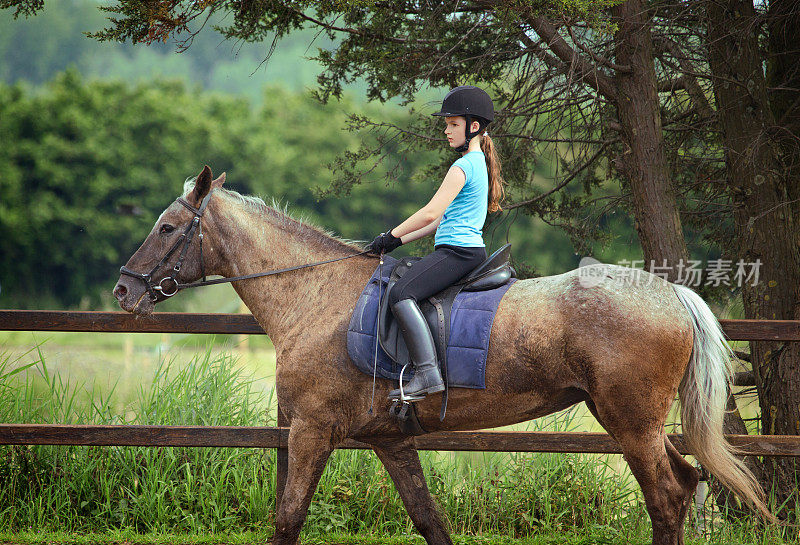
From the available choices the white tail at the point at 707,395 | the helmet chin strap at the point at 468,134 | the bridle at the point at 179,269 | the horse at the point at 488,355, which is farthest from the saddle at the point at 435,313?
the white tail at the point at 707,395

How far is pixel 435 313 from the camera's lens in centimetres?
352

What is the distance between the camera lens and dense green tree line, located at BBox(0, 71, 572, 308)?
27.8m

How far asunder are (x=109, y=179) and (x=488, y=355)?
2867 cm

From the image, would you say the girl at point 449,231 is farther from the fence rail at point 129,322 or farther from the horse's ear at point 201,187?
the fence rail at point 129,322

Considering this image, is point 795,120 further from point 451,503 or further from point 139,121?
point 139,121

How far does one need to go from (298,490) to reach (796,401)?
4.02 m

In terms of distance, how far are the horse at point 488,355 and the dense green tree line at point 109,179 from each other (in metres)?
22.1

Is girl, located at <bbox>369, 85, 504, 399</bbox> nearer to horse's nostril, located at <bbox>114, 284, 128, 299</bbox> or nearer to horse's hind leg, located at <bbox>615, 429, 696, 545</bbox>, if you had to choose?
horse's hind leg, located at <bbox>615, 429, 696, 545</bbox>

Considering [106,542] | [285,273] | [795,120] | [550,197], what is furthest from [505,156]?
[106,542]

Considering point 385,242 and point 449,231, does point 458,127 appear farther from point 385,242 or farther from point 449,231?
point 385,242

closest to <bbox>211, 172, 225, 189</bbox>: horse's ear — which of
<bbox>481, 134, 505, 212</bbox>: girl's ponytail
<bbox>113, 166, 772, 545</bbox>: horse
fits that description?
<bbox>113, 166, 772, 545</bbox>: horse

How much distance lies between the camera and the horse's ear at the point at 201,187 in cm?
371

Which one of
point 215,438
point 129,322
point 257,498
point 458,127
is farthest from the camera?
point 257,498

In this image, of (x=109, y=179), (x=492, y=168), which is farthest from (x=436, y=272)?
(x=109, y=179)
